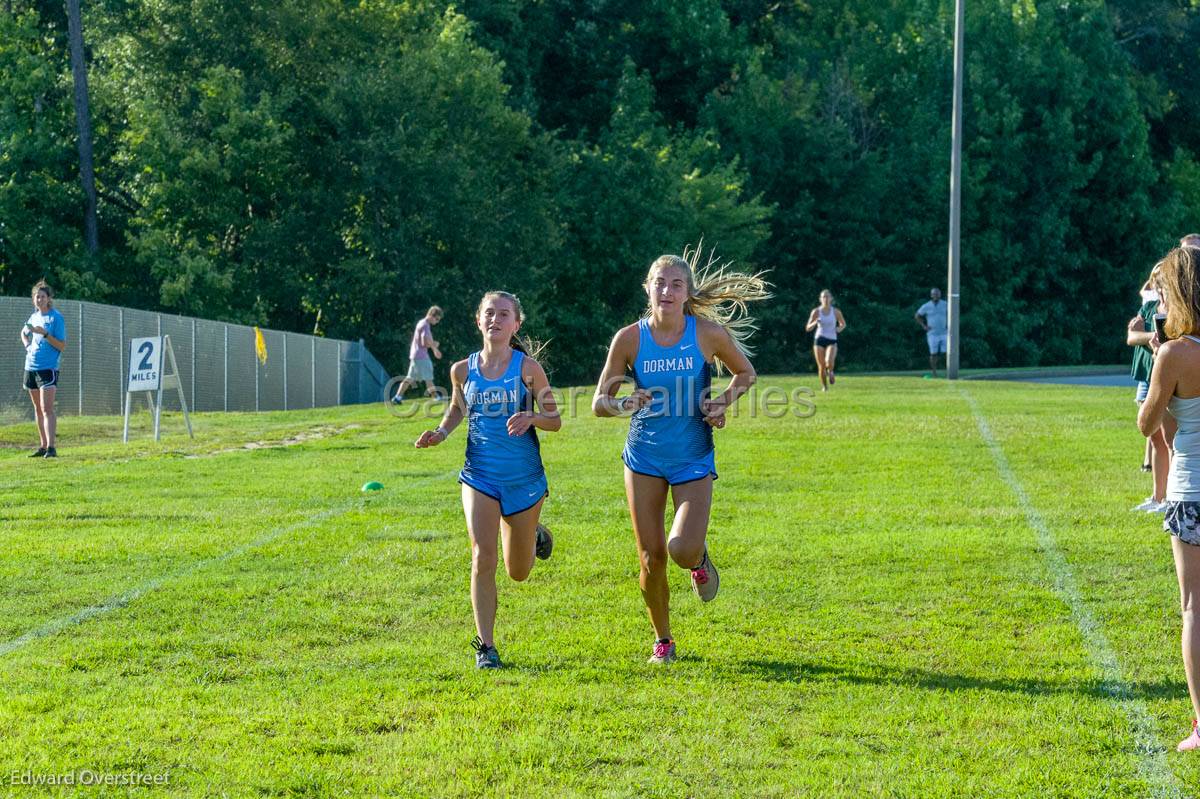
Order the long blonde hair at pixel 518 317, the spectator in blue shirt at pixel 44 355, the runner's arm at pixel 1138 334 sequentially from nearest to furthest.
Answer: the long blonde hair at pixel 518 317 < the runner's arm at pixel 1138 334 < the spectator in blue shirt at pixel 44 355

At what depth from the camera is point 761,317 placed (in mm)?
54156

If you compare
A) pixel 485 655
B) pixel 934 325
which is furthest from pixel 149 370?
pixel 934 325

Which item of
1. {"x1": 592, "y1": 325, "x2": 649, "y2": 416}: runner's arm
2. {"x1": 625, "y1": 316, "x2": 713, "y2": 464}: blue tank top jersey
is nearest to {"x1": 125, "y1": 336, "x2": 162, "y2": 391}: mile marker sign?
{"x1": 592, "y1": 325, "x2": 649, "y2": 416}: runner's arm

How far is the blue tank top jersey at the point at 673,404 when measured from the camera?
714 cm

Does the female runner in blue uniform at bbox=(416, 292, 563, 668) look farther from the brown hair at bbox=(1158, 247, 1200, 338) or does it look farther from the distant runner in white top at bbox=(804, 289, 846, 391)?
the distant runner in white top at bbox=(804, 289, 846, 391)

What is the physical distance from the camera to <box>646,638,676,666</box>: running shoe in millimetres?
7125

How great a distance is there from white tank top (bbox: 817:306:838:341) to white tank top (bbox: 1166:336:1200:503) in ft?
69.6

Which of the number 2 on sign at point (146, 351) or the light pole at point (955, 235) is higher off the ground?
the light pole at point (955, 235)

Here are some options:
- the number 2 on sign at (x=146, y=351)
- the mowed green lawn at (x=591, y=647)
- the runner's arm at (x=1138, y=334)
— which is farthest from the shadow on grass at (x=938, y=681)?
the number 2 on sign at (x=146, y=351)

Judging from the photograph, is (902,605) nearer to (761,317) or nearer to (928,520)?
(928,520)

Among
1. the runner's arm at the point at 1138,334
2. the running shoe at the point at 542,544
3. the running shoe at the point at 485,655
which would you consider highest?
the runner's arm at the point at 1138,334

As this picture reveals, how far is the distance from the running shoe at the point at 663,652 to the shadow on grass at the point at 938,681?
0.36 m

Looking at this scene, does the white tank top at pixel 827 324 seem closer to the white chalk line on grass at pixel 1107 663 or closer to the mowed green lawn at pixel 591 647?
the mowed green lawn at pixel 591 647

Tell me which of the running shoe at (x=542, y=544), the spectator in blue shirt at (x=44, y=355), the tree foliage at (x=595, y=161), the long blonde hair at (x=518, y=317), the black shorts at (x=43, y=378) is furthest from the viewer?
the tree foliage at (x=595, y=161)
